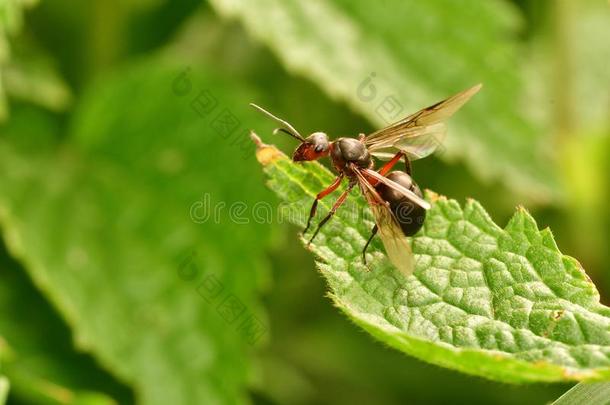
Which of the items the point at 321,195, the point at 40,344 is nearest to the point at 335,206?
the point at 321,195

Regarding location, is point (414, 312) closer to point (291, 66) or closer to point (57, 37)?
point (291, 66)

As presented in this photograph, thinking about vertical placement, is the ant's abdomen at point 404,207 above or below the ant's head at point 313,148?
below

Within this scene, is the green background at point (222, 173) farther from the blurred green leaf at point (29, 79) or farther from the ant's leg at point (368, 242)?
the ant's leg at point (368, 242)

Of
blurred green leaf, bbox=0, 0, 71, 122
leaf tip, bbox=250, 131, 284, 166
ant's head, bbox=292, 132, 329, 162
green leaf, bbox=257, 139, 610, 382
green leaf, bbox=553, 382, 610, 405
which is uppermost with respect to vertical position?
Result: blurred green leaf, bbox=0, 0, 71, 122

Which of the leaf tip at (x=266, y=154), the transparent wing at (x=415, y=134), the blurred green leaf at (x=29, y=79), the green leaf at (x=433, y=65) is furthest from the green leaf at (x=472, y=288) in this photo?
the blurred green leaf at (x=29, y=79)

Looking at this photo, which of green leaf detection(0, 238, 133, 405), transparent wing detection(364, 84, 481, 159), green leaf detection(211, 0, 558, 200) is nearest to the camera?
transparent wing detection(364, 84, 481, 159)

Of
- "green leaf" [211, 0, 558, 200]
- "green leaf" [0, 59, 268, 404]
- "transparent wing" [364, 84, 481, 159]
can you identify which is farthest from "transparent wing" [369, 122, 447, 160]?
"green leaf" [0, 59, 268, 404]

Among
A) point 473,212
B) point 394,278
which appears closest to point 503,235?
point 473,212

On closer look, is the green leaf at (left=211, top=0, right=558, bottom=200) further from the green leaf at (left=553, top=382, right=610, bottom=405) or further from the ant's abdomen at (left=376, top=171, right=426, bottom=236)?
the green leaf at (left=553, top=382, right=610, bottom=405)
